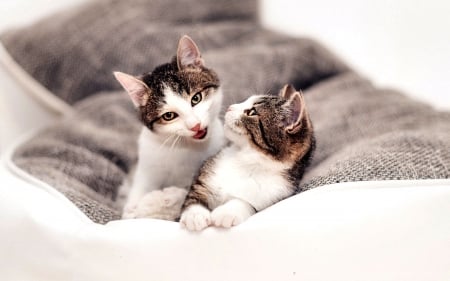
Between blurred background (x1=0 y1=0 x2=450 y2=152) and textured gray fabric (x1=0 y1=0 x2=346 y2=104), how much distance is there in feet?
0.51

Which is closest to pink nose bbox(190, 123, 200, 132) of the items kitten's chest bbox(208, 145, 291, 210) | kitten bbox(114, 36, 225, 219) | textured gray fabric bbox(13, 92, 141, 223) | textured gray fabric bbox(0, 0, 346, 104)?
kitten bbox(114, 36, 225, 219)

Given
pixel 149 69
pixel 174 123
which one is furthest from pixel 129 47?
pixel 174 123

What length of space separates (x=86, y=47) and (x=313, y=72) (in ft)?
2.95

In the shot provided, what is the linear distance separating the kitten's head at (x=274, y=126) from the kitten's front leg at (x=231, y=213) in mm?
125

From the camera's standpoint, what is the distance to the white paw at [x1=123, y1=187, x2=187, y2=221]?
1232mm

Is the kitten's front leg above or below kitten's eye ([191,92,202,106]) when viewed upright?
below

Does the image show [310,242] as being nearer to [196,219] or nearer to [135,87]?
A: [196,219]

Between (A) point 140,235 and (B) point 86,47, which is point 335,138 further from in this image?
(B) point 86,47

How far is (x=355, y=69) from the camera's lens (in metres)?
2.19

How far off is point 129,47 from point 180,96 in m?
0.95

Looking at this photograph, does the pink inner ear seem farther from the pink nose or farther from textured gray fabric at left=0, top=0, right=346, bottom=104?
textured gray fabric at left=0, top=0, right=346, bottom=104

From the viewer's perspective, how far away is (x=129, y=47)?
2053 mm

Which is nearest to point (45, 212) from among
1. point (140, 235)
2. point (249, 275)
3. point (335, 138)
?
point (140, 235)

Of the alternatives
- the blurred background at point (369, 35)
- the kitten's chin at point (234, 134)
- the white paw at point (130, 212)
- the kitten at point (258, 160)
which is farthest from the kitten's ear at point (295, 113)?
the blurred background at point (369, 35)
